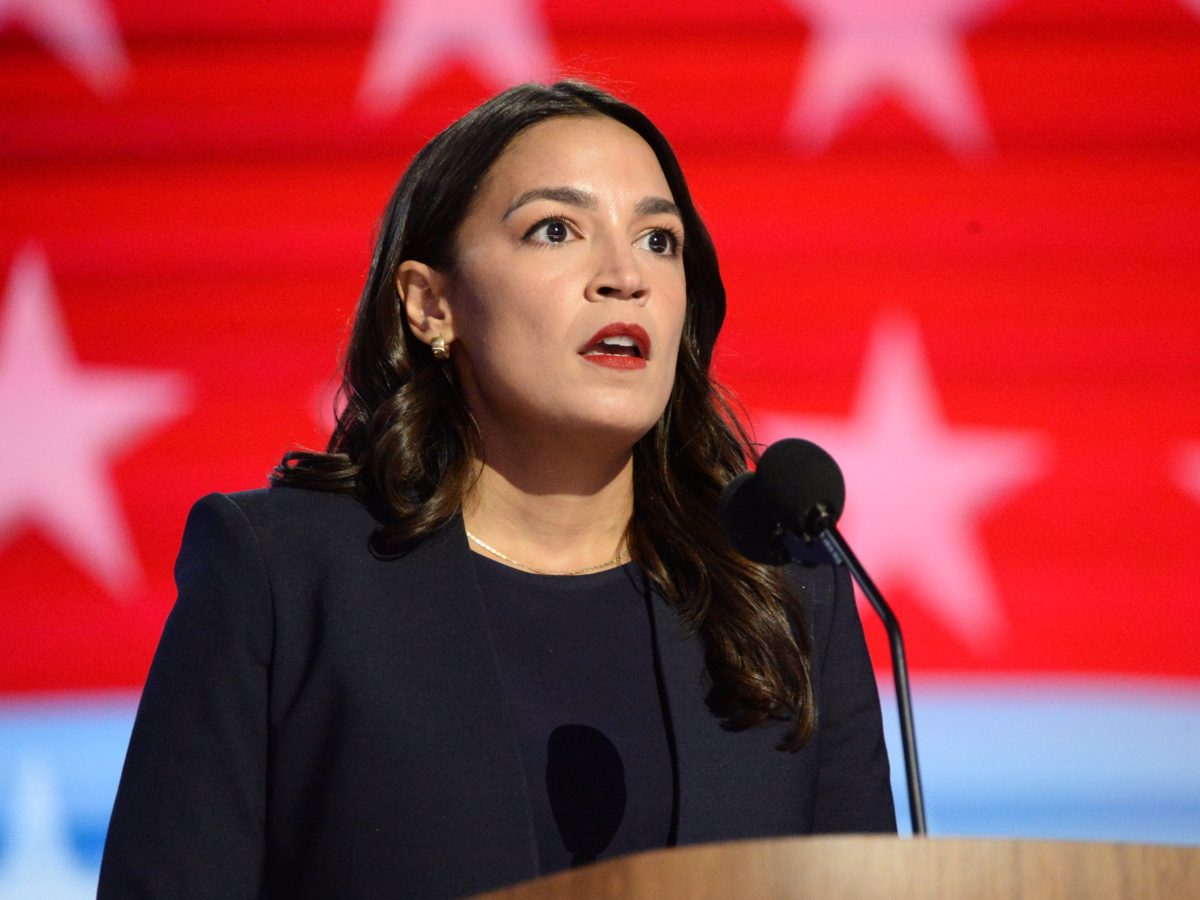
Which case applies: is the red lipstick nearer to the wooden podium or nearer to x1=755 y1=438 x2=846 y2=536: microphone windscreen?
x1=755 y1=438 x2=846 y2=536: microphone windscreen

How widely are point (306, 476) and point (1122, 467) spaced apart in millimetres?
1485

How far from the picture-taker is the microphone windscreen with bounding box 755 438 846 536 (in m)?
1.24

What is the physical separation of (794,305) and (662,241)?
0.77m

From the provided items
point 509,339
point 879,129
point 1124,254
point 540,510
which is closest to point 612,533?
point 540,510

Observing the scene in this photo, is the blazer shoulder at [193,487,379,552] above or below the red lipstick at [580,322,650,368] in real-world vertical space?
below

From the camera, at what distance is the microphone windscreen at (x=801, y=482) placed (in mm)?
1239

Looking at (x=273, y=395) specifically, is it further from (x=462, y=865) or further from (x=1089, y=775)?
(x=1089, y=775)

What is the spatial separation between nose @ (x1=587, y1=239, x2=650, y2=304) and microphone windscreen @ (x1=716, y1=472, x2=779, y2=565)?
483 millimetres

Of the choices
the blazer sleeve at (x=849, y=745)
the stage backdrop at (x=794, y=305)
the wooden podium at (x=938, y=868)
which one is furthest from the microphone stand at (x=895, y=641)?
the stage backdrop at (x=794, y=305)

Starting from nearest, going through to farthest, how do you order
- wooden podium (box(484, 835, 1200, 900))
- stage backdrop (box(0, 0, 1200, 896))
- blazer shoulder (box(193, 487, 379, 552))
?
wooden podium (box(484, 835, 1200, 900)) < blazer shoulder (box(193, 487, 379, 552)) < stage backdrop (box(0, 0, 1200, 896))

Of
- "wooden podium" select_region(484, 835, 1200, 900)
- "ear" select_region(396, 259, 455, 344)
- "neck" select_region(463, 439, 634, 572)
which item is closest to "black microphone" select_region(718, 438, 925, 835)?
"wooden podium" select_region(484, 835, 1200, 900)

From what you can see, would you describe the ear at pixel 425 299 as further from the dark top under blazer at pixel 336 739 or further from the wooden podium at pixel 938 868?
the wooden podium at pixel 938 868

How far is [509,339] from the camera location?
1.74m

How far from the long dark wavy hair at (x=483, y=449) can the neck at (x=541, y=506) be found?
37 mm
